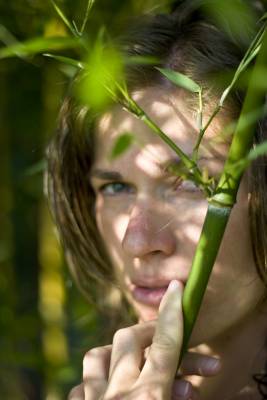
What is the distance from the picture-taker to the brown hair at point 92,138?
149 centimetres

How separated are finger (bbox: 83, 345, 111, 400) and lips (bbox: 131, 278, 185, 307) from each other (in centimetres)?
11

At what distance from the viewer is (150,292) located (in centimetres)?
147

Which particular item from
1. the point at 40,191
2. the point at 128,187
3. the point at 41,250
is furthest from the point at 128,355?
the point at 40,191

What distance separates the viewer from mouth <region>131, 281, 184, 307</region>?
145 centimetres

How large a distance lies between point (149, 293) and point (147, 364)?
0.31m

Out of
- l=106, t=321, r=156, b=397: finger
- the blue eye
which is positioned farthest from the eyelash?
l=106, t=321, r=156, b=397: finger

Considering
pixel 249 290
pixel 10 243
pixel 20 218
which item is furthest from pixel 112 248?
pixel 20 218

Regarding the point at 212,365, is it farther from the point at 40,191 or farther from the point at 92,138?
the point at 40,191

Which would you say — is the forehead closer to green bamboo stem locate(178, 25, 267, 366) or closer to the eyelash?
the eyelash

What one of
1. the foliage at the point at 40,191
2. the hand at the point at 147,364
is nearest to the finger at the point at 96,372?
the hand at the point at 147,364

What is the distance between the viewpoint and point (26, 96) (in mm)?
2576

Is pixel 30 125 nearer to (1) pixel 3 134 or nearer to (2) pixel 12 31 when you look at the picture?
(1) pixel 3 134

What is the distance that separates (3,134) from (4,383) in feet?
2.22

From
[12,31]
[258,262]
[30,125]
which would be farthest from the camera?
[30,125]
